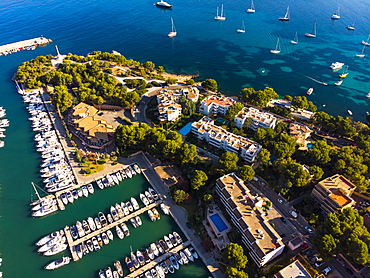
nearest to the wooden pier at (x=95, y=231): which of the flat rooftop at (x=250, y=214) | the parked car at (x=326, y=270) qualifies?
the flat rooftop at (x=250, y=214)

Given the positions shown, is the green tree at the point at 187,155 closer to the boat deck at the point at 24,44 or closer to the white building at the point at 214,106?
the white building at the point at 214,106

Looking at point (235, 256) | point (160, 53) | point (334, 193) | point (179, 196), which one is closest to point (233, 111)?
point (179, 196)

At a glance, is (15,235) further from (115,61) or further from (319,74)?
(319,74)

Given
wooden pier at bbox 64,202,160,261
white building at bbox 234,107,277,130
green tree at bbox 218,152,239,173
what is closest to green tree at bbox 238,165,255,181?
green tree at bbox 218,152,239,173

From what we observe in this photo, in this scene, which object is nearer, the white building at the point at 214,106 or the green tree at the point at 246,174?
the green tree at the point at 246,174

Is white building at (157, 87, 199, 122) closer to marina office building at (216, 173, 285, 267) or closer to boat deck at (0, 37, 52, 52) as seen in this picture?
marina office building at (216, 173, 285, 267)

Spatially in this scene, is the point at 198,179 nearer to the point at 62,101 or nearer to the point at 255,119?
the point at 255,119

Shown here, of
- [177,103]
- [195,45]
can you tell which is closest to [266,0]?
[195,45]
